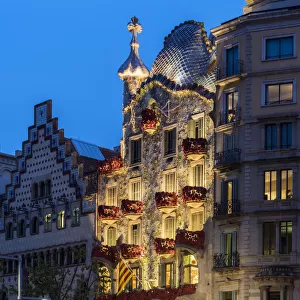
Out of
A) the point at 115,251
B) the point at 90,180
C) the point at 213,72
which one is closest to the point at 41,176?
the point at 90,180

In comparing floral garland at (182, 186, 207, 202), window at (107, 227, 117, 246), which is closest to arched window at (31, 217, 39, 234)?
window at (107, 227, 117, 246)

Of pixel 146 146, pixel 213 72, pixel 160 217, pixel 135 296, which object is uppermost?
pixel 213 72

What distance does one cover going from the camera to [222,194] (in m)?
75.5

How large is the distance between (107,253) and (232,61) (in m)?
18.5

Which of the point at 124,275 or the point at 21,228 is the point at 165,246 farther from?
the point at 21,228

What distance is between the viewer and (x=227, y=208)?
74.3 m

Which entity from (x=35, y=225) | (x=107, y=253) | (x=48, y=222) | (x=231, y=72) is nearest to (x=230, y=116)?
(x=231, y=72)

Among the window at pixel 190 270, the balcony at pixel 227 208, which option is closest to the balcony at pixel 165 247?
the window at pixel 190 270

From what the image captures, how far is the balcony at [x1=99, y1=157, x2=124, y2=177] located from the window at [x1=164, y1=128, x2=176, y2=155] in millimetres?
5136

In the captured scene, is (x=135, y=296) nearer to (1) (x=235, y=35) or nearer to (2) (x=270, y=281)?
(2) (x=270, y=281)

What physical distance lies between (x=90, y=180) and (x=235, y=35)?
1997cm

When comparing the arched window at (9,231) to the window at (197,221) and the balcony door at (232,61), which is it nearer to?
the window at (197,221)

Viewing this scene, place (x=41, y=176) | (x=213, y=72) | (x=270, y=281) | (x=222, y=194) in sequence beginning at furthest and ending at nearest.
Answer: (x=41, y=176) < (x=213, y=72) < (x=222, y=194) < (x=270, y=281)

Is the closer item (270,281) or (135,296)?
(270,281)
